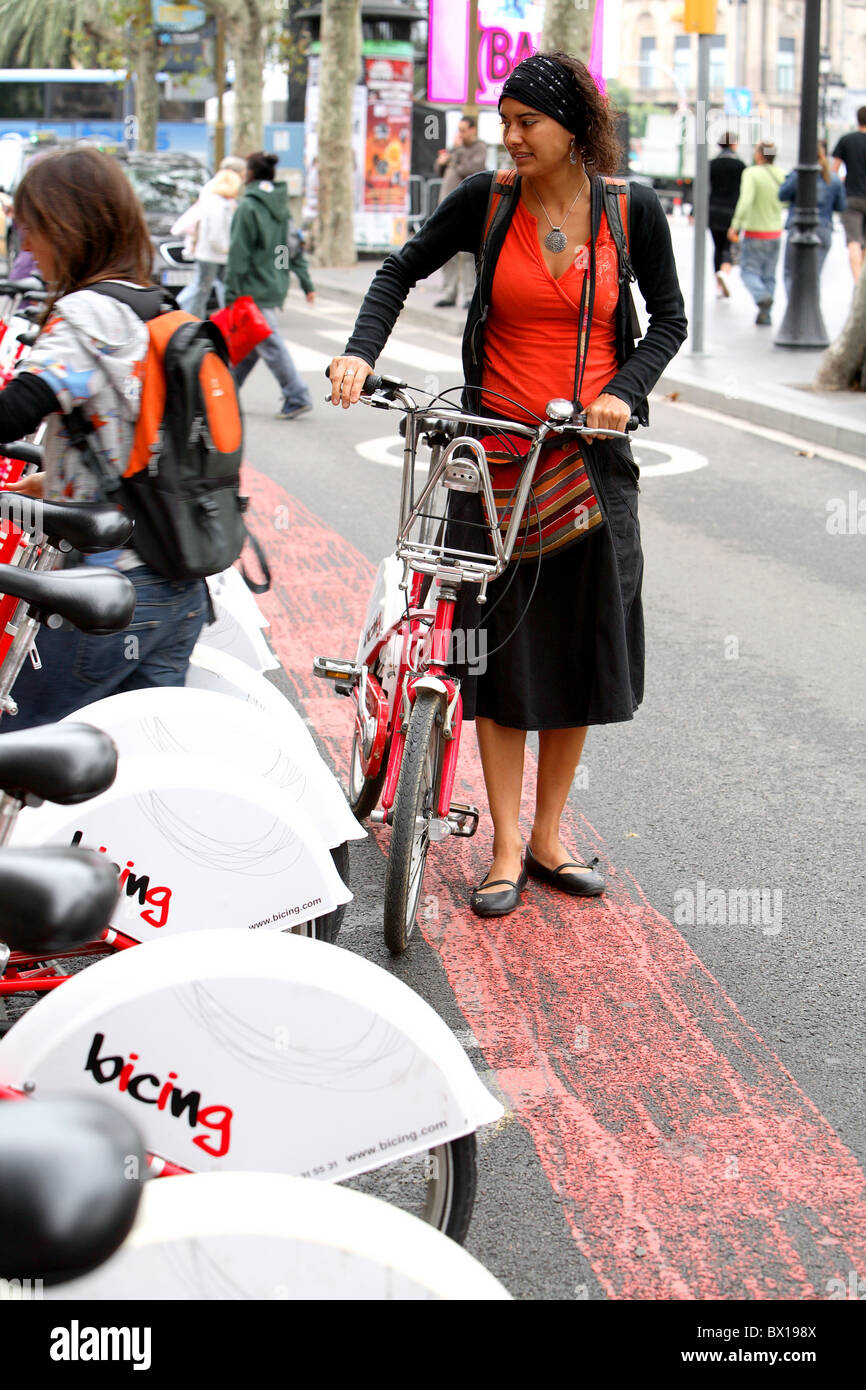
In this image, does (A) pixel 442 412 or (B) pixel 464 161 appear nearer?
(A) pixel 442 412

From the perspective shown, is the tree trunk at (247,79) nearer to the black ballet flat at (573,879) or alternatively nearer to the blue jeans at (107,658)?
the black ballet flat at (573,879)

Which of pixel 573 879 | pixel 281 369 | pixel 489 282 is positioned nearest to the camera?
pixel 489 282

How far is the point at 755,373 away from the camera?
520 inches

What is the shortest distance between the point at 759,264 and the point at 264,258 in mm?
6701

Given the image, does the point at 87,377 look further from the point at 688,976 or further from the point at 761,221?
the point at 761,221

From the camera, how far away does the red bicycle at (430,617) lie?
3420 mm

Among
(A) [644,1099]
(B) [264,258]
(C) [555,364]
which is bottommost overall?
(A) [644,1099]

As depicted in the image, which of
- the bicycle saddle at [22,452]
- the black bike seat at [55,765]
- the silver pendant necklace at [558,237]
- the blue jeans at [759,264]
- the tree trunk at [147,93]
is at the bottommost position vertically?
the black bike seat at [55,765]

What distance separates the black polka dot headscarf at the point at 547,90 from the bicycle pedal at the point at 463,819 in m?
1.65

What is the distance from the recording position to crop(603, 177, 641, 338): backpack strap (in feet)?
11.9

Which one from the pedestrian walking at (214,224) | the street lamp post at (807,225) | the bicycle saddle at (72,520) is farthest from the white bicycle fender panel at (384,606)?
the pedestrian walking at (214,224)

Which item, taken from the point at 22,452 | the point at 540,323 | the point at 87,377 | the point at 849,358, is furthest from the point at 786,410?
the point at 87,377
